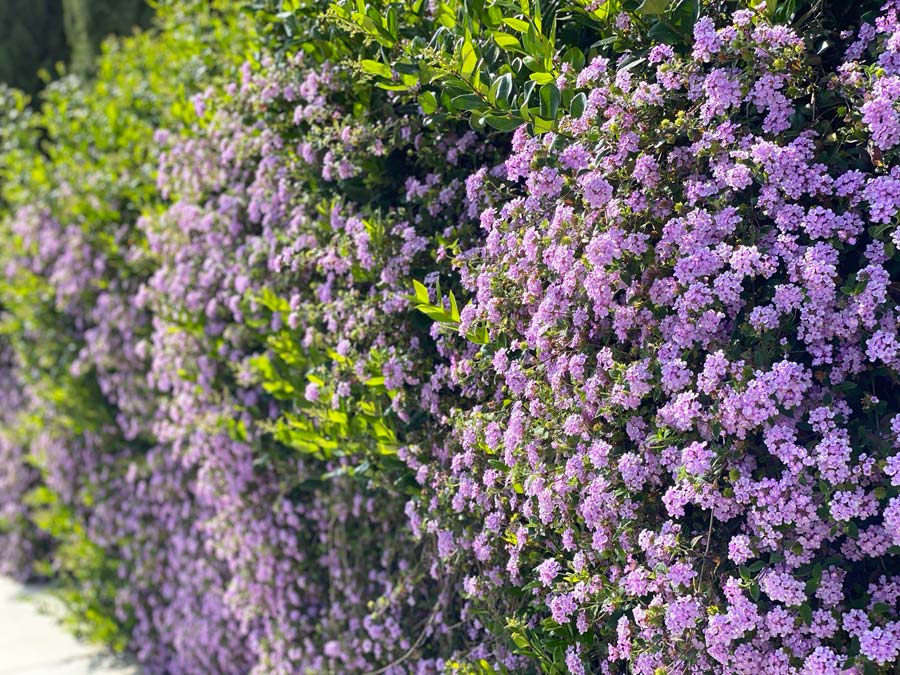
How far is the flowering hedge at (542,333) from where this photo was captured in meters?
1.81

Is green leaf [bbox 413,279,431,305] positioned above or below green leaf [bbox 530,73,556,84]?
below

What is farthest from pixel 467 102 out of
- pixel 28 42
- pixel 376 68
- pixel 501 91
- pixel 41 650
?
pixel 28 42

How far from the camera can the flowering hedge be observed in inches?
71.2

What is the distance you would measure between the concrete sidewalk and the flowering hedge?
155 centimetres

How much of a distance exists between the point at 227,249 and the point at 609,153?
6.38ft

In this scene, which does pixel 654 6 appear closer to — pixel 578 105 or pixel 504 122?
pixel 578 105

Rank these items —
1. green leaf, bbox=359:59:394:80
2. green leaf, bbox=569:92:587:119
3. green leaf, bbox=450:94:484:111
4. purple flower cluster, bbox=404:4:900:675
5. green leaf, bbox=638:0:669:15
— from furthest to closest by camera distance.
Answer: green leaf, bbox=359:59:394:80 → green leaf, bbox=450:94:484:111 → green leaf, bbox=569:92:587:119 → green leaf, bbox=638:0:669:15 → purple flower cluster, bbox=404:4:900:675

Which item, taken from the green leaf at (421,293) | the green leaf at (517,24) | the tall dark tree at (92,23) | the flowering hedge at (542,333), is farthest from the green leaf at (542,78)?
the tall dark tree at (92,23)

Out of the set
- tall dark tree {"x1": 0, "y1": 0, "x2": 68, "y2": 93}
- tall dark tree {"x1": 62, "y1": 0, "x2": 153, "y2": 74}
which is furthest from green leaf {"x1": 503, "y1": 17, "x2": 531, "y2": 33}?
tall dark tree {"x1": 0, "y1": 0, "x2": 68, "y2": 93}

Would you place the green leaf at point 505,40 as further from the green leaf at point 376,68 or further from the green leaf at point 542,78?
the green leaf at point 376,68

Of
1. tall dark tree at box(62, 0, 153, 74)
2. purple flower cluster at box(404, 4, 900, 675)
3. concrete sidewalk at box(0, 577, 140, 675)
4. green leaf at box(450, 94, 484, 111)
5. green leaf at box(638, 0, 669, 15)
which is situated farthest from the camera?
tall dark tree at box(62, 0, 153, 74)

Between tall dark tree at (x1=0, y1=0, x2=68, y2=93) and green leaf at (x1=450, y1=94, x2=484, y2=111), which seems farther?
tall dark tree at (x1=0, y1=0, x2=68, y2=93)

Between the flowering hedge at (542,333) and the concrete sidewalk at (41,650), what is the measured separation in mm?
1554

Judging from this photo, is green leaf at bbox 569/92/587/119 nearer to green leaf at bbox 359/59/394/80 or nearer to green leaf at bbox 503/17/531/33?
green leaf at bbox 503/17/531/33
